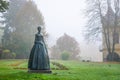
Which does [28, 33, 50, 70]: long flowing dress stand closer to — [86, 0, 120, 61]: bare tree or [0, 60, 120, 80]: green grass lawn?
[0, 60, 120, 80]: green grass lawn

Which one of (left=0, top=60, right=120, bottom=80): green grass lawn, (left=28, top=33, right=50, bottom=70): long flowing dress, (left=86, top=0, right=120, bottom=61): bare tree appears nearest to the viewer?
(left=0, top=60, right=120, bottom=80): green grass lawn

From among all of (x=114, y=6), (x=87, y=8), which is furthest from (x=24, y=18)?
(x=114, y=6)

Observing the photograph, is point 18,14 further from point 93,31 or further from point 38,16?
point 93,31

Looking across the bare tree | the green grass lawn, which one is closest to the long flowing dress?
the green grass lawn

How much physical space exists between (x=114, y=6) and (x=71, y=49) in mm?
27732

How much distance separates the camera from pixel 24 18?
47.3m

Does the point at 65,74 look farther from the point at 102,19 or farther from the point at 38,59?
the point at 102,19

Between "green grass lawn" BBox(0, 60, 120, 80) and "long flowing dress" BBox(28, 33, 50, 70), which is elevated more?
"long flowing dress" BBox(28, 33, 50, 70)

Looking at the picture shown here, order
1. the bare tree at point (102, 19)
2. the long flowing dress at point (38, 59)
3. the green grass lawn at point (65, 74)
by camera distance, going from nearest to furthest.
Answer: the green grass lawn at point (65, 74) < the long flowing dress at point (38, 59) < the bare tree at point (102, 19)

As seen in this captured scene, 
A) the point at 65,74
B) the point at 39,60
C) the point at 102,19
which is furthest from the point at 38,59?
the point at 102,19

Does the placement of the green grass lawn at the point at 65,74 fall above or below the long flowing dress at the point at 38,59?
below

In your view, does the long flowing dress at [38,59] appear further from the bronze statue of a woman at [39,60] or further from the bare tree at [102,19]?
the bare tree at [102,19]

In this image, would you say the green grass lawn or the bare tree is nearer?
the green grass lawn

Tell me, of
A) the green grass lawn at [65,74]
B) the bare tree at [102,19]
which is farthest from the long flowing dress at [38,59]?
the bare tree at [102,19]
